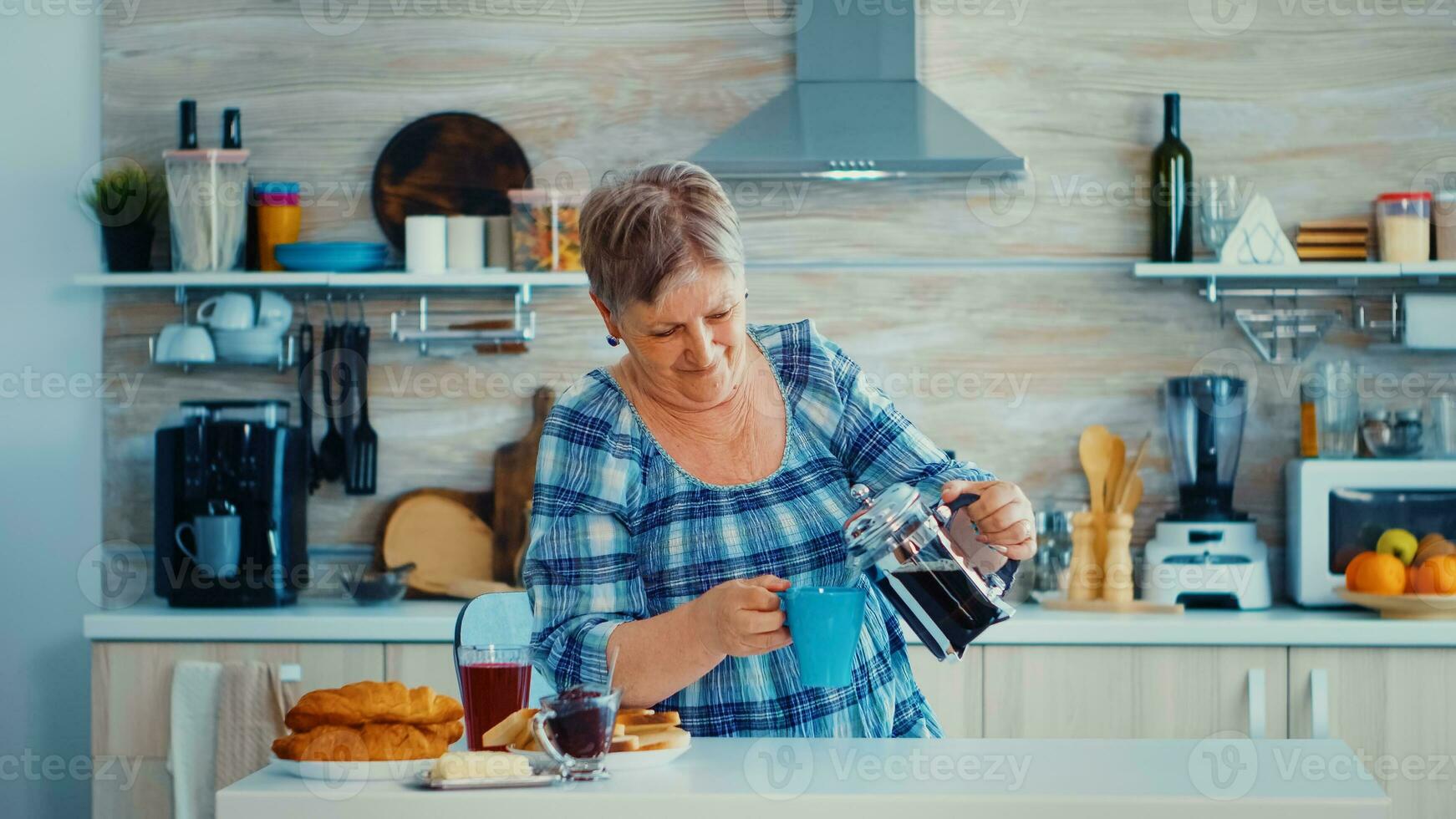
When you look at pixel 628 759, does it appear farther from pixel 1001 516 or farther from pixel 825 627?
pixel 1001 516

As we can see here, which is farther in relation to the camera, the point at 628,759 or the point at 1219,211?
the point at 1219,211

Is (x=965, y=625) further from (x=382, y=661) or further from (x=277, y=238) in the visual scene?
(x=277, y=238)

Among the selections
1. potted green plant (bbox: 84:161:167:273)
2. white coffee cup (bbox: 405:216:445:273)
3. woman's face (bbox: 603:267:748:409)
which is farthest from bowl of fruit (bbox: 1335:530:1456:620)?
potted green plant (bbox: 84:161:167:273)

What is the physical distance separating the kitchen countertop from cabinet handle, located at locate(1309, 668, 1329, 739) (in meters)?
0.07

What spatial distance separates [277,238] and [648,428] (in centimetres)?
202

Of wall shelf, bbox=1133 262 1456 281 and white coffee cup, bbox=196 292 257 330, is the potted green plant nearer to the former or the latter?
white coffee cup, bbox=196 292 257 330

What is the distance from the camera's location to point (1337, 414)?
126 inches

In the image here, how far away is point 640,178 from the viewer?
60.1 inches

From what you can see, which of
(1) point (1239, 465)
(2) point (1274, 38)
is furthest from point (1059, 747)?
(2) point (1274, 38)

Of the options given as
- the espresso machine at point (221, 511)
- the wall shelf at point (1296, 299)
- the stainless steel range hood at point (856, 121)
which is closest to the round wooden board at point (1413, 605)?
the wall shelf at point (1296, 299)

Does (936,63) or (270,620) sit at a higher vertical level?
(936,63)

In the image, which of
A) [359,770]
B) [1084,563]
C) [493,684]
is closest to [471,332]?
[1084,563]

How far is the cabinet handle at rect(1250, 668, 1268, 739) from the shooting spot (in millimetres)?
2811

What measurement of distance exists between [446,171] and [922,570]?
2340mm
